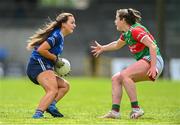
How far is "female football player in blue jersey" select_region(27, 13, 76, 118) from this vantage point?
11758mm

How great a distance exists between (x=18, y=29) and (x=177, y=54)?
33.8ft

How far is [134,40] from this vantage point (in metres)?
11.9

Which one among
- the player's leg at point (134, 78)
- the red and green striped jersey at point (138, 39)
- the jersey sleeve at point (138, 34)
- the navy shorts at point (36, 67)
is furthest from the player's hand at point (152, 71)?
the navy shorts at point (36, 67)

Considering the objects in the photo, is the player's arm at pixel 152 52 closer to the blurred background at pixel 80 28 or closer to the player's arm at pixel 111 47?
the player's arm at pixel 111 47

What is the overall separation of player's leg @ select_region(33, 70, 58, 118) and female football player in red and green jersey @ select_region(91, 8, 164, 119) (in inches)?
36.2

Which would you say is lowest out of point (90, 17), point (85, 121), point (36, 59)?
point (85, 121)

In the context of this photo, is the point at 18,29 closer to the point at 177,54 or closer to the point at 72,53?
the point at 72,53

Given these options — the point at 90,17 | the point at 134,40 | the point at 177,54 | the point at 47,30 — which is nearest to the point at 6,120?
the point at 47,30

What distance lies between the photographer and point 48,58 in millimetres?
11844

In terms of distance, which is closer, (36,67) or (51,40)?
(51,40)

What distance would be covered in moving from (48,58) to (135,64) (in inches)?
55.5

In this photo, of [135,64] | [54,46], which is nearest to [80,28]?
[54,46]

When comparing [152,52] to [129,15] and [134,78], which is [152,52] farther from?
[129,15]

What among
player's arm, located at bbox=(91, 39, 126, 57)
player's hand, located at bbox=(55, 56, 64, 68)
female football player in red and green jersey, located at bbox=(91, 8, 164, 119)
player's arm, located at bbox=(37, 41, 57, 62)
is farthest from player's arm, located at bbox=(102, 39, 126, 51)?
player's arm, located at bbox=(37, 41, 57, 62)
